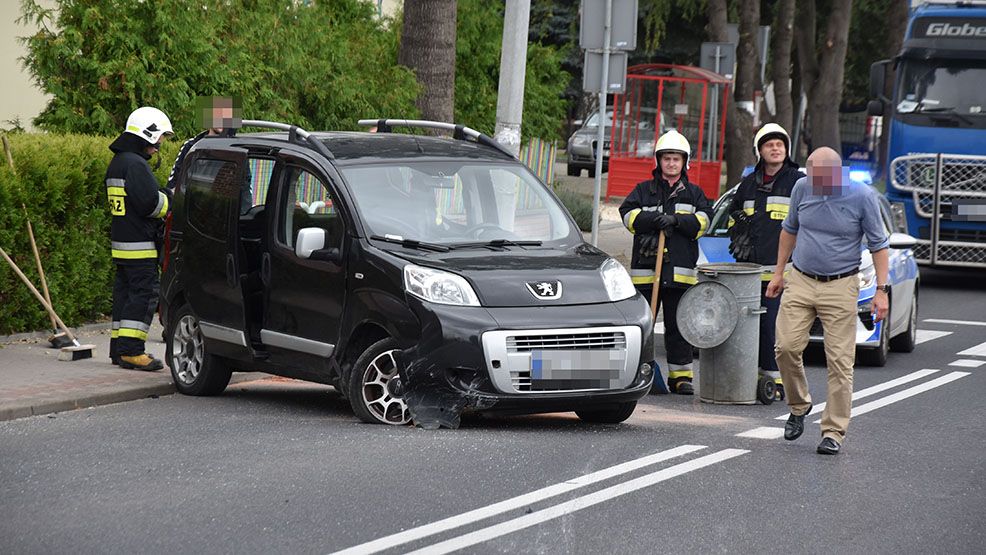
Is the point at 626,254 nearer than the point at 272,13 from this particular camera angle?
No

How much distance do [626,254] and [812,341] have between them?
8.60m

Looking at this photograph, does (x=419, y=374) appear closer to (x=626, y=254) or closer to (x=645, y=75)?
(x=626, y=254)

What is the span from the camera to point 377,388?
26.6ft

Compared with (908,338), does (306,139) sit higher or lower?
higher

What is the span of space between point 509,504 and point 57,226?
6.24 metres

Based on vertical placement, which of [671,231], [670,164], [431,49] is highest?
[431,49]

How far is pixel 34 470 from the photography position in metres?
6.91

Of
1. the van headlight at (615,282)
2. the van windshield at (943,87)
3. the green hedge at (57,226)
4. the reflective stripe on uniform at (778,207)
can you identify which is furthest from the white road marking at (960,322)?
the green hedge at (57,226)

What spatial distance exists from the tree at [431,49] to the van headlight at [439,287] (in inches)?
291

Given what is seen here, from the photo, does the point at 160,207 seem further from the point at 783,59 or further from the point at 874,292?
the point at 783,59

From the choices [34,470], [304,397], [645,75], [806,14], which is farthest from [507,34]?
[806,14]

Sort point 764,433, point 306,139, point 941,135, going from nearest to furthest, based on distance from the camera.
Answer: point 764,433 → point 306,139 → point 941,135

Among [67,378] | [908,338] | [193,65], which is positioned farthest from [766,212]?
[193,65]

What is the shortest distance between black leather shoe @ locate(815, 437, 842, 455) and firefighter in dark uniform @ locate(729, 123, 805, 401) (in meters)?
1.87
